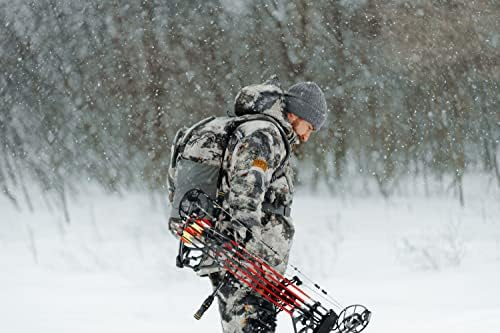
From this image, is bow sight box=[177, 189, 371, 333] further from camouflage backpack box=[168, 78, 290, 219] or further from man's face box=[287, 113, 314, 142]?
man's face box=[287, 113, 314, 142]

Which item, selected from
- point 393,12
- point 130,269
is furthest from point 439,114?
point 130,269

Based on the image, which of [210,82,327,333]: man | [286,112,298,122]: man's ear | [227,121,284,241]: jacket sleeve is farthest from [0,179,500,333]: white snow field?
[227,121,284,241]: jacket sleeve

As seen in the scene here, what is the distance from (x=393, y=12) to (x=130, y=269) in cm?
613

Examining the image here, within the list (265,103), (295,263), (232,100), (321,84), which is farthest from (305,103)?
(321,84)

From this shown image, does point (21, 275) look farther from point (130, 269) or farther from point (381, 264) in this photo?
point (381, 264)

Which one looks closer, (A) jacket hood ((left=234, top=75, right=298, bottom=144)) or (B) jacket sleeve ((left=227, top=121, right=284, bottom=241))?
(B) jacket sleeve ((left=227, top=121, right=284, bottom=241))

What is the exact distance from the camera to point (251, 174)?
8.97ft

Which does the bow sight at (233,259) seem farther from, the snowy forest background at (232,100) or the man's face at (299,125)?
the snowy forest background at (232,100)

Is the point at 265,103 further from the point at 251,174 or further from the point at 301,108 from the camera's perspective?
the point at 251,174

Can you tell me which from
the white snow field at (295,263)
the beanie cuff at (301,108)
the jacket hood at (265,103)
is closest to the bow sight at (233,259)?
the jacket hood at (265,103)

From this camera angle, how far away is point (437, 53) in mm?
11750

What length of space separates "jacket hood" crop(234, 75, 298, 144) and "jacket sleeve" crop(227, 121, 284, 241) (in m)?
0.15

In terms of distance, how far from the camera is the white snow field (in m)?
5.94

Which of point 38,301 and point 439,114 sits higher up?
point 439,114
